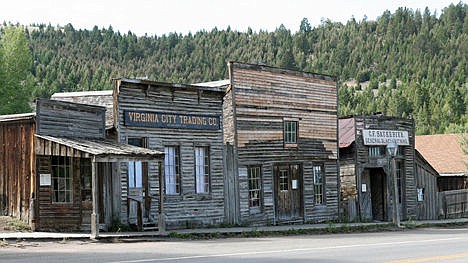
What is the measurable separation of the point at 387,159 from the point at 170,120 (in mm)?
12691

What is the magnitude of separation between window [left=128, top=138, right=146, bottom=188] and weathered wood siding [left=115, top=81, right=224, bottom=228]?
0.22 m

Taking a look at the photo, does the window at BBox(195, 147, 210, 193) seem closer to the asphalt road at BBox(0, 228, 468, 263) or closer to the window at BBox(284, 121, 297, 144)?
the window at BBox(284, 121, 297, 144)

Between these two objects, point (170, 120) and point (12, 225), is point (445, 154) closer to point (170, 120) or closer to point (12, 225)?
point (170, 120)

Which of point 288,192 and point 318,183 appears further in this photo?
point 318,183

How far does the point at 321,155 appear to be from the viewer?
29922mm

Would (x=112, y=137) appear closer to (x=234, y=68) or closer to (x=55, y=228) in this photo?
(x=55, y=228)

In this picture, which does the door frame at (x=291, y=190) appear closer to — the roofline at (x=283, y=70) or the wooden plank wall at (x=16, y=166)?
the roofline at (x=283, y=70)

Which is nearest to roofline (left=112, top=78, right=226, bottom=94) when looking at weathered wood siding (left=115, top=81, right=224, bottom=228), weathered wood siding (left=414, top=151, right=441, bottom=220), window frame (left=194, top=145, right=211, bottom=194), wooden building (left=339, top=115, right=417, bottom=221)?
weathered wood siding (left=115, top=81, right=224, bottom=228)

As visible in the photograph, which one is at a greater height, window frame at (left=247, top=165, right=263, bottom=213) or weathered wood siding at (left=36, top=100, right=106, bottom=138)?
weathered wood siding at (left=36, top=100, right=106, bottom=138)

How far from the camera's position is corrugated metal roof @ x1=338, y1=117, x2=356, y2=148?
105ft

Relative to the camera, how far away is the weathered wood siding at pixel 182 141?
75.3ft

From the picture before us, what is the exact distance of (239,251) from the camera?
16.5 meters

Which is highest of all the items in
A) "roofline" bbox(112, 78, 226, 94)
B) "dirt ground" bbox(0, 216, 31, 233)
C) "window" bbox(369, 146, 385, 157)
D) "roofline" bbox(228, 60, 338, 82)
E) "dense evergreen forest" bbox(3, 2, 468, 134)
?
"dense evergreen forest" bbox(3, 2, 468, 134)

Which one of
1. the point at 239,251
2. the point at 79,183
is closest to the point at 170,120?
the point at 79,183
